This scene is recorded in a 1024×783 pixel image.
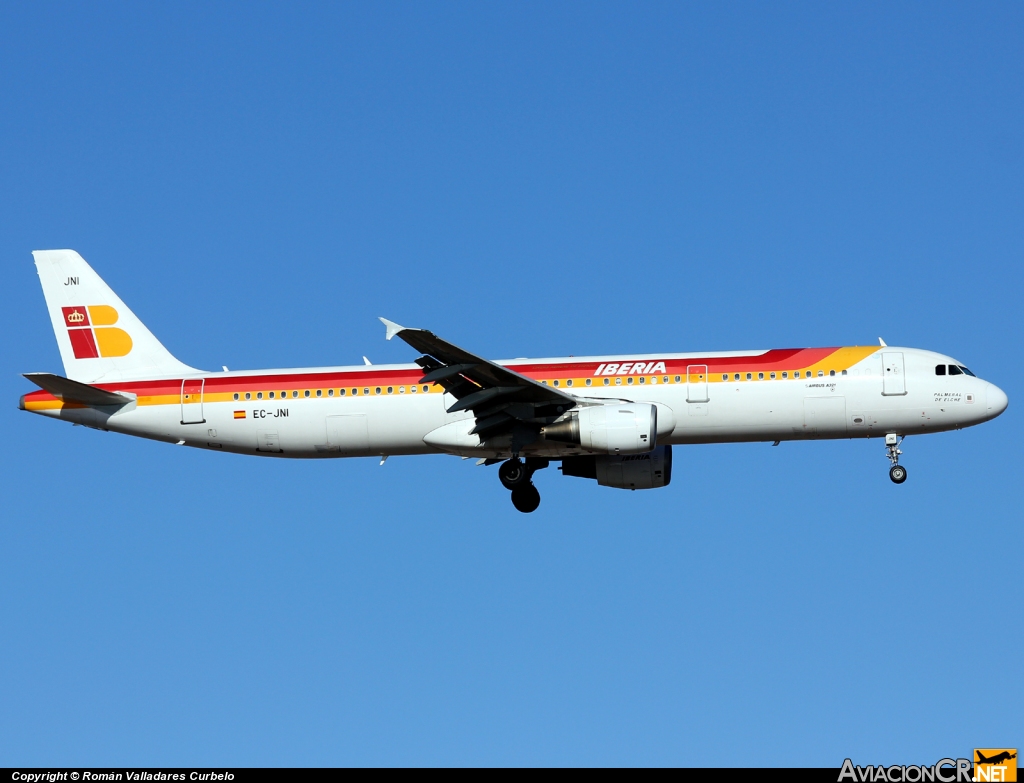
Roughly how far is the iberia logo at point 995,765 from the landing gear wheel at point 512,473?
18.4m

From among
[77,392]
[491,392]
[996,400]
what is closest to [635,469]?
[491,392]

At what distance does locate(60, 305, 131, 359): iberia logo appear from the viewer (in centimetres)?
4553

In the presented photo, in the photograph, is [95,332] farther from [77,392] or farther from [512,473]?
[512,473]

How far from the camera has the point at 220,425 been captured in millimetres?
43031

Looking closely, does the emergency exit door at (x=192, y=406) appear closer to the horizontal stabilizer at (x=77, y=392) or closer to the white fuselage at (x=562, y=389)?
the white fuselage at (x=562, y=389)

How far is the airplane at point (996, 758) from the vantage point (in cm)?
2793

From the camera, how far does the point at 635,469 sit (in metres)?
43.7

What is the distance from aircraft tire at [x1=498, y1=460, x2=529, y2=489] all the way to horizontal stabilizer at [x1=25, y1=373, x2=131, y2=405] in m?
12.2

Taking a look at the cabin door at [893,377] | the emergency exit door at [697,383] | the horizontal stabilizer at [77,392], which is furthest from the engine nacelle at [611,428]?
the horizontal stabilizer at [77,392]

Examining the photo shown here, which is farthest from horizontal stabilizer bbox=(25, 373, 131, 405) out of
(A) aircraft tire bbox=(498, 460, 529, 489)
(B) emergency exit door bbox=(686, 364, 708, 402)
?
(B) emergency exit door bbox=(686, 364, 708, 402)

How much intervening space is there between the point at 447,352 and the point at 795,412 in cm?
1088

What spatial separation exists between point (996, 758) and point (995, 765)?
16 cm

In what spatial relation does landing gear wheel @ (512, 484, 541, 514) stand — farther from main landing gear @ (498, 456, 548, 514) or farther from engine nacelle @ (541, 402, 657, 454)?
engine nacelle @ (541, 402, 657, 454)

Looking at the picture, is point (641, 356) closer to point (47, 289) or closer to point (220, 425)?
point (220, 425)
